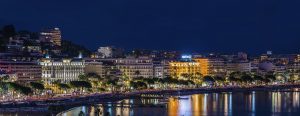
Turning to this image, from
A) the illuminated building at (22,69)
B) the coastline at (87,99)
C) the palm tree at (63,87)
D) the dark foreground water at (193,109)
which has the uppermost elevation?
the illuminated building at (22,69)

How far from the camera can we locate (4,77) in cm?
6438

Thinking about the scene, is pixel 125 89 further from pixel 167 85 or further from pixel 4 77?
pixel 4 77

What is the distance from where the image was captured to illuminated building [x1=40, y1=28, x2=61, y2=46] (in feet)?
371

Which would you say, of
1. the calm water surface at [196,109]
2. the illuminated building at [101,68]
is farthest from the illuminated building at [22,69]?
the calm water surface at [196,109]

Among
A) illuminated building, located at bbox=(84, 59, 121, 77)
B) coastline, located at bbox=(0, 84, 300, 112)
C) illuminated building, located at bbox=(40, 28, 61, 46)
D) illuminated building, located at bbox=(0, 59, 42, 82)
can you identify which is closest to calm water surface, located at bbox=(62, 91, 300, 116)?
coastline, located at bbox=(0, 84, 300, 112)

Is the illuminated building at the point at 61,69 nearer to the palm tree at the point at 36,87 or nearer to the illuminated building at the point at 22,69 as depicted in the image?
the illuminated building at the point at 22,69

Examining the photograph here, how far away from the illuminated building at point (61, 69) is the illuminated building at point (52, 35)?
94.7 feet

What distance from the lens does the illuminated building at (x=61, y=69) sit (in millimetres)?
76250

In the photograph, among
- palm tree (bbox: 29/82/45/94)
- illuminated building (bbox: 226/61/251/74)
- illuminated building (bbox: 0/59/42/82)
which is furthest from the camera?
illuminated building (bbox: 226/61/251/74)

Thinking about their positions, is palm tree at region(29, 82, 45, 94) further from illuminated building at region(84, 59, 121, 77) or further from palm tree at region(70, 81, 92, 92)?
illuminated building at region(84, 59, 121, 77)

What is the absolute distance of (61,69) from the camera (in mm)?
79062

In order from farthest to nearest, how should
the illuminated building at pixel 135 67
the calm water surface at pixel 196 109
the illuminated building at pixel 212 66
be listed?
the illuminated building at pixel 212 66
the illuminated building at pixel 135 67
the calm water surface at pixel 196 109

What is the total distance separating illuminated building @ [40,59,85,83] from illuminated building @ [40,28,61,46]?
2886cm

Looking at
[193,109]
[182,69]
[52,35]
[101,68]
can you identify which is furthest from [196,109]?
[52,35]
